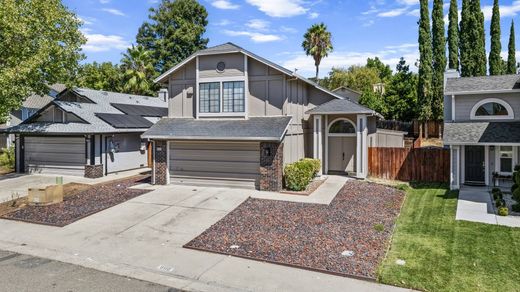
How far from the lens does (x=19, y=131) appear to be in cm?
2138

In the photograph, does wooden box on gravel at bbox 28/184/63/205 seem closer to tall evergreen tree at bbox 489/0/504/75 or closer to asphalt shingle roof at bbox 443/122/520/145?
asphalt shingle roof at bbox 443/122/520/145

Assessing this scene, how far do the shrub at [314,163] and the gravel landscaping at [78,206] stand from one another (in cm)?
757

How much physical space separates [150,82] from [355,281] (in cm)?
3915

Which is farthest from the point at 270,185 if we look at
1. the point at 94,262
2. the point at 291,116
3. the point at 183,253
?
the point at 94,262

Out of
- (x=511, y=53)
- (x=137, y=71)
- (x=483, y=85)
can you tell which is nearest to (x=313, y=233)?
(x=483, y=85)

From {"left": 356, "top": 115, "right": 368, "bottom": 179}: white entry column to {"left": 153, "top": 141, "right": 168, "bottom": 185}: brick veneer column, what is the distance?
31.8 ft

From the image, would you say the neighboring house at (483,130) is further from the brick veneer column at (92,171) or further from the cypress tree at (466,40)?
the cypress tree at (466,40)

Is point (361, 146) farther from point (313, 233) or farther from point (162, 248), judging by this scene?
point (162, 248)

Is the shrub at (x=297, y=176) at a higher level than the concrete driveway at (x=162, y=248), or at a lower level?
higher

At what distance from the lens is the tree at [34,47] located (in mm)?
18766

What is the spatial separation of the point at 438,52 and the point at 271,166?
27125 mm

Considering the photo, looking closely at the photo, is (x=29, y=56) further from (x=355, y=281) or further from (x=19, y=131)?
(x=355, y=281)

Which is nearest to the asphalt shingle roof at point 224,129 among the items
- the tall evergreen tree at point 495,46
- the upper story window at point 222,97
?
the upper story window at point 222,97

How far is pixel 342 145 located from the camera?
20000mm
